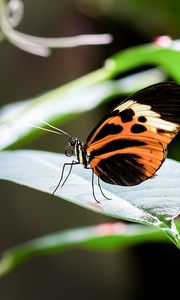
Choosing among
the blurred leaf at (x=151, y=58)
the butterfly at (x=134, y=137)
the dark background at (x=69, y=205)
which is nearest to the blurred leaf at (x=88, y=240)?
the butterfly at (x=134, y=137)

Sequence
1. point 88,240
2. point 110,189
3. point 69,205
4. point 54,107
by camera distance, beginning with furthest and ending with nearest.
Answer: point 69,205 < point 54,107 < point 88,240 < point 110,189

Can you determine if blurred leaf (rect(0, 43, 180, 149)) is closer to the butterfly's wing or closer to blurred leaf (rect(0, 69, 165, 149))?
blurred leaf (rect(0, 69, 165, 149))

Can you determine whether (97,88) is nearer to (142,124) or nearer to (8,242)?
(142,124)

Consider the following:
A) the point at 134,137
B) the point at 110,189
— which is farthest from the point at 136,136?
the point at 110,189

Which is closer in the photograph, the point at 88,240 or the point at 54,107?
the point at 88,240

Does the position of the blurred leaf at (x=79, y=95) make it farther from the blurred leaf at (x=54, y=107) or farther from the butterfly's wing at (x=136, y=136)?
the butterfly's wing at (x=136, y=136)

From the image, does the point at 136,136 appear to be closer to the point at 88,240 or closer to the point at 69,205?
the point at 88,240

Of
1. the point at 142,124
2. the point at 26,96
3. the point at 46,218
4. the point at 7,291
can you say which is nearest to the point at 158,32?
Result: the point at 26,96
